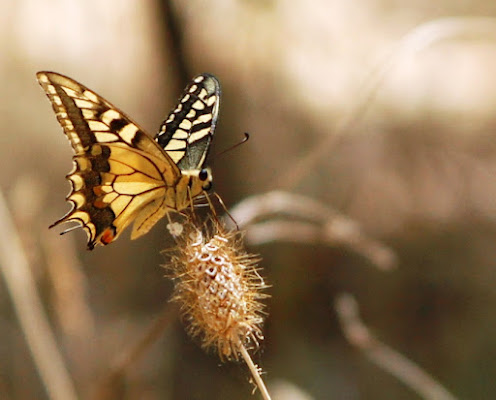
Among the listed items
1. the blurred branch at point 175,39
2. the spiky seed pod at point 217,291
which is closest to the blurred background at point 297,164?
the blurred branch at point 175,39

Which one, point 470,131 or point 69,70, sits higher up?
point 69,70

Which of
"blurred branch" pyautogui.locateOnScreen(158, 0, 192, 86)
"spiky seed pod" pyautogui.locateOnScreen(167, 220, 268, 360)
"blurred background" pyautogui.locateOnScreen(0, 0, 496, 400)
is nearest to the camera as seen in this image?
"spiky seed pod" pyautogui.locateOnScreen(167, 220, 268, 360)

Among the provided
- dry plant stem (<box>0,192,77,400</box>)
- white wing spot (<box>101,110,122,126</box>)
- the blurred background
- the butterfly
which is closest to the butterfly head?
the butterfly

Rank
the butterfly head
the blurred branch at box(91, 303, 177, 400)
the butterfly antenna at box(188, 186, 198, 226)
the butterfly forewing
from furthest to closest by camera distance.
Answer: the butterfly forewing
the butterfly head
the blurred branch at box(91, 303, 177, 400)
the butterfly antenna at box(188, 186, 198, 226)

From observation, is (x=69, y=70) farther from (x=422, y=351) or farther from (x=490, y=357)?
(x=490, y=357)

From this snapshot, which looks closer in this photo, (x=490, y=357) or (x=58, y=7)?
(x=58, y=7)

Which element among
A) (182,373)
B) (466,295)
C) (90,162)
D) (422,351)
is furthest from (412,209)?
(90,162)

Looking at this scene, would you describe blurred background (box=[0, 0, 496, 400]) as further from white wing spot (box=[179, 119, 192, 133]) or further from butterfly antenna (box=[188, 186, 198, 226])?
butterfly antenna (box=[188, 186, 198, 226])
